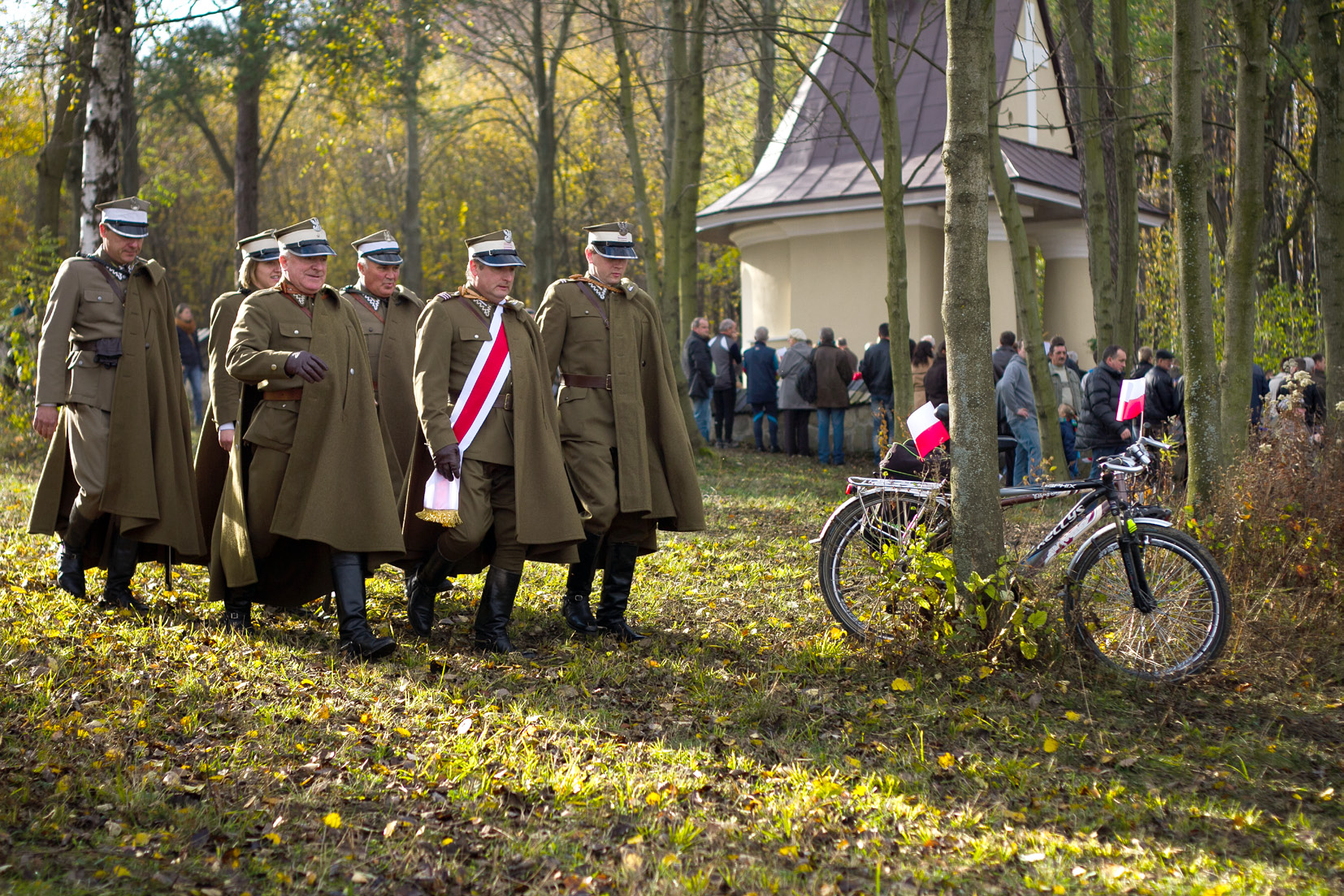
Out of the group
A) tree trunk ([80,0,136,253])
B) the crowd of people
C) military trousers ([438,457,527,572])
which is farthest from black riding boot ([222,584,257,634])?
tree trunk ([80,0,136,253])

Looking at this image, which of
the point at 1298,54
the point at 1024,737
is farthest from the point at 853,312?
the point at 1024,737

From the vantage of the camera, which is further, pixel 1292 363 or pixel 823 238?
pixel 823 238

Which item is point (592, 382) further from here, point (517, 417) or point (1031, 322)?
point (1031, 322)

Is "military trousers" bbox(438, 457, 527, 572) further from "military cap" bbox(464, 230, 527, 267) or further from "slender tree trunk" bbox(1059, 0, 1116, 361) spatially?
"slender tree trunk" bbox(1059, 0, 1116, 361)

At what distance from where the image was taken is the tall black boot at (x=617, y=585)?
6941mm

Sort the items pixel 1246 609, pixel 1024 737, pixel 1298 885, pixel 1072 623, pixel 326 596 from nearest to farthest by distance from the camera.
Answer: pixel 1298 885, pixel 1024 737, pixel 1072 623, pixel 1246 609, pixel 326 596

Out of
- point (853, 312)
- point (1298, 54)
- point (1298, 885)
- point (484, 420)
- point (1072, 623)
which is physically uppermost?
point (1298, 54)

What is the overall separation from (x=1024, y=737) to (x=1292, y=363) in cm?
1057

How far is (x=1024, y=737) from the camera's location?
5238 mm

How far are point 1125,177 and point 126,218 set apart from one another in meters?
9.68

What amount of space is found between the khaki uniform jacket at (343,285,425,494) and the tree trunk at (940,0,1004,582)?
3153 millimetres

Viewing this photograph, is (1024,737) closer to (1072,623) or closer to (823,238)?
(1072,623)

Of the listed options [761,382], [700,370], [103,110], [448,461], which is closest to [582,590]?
[448,461]

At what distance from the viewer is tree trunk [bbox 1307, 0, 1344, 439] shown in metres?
9.70
